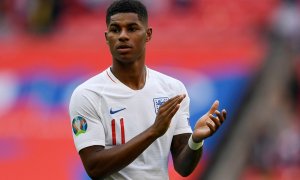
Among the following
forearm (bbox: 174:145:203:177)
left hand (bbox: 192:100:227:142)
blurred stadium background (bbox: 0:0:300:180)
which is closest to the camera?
left hand (bbox: 192:100:227:142)

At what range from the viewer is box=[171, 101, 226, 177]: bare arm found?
507cm

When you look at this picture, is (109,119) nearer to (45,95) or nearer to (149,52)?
(45,95)

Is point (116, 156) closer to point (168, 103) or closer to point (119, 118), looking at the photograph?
point (119, 118)

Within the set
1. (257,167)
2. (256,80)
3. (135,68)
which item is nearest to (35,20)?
(256,80)

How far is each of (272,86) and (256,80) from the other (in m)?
0.25

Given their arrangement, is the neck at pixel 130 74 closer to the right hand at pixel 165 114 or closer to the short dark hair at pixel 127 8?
the short dark hair at pixel 127 8

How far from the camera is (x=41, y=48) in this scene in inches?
563

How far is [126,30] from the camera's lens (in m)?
5.17

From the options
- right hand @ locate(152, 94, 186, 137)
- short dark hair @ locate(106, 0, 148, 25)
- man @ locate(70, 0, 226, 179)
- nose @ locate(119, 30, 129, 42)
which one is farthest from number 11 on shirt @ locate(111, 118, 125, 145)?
short dark hair @ locate(106, 0, 148, 25)

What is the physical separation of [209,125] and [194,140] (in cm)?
18

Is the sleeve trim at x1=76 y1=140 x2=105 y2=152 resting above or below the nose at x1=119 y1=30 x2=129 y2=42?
below

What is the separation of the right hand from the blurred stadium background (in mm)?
5061

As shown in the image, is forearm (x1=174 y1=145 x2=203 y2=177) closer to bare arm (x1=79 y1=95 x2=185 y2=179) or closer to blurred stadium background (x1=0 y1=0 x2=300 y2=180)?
bare arm (x1=79 y1=95 x2=185 y2=179)

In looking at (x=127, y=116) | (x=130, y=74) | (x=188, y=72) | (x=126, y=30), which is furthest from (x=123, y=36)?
(x=188, y=72)
